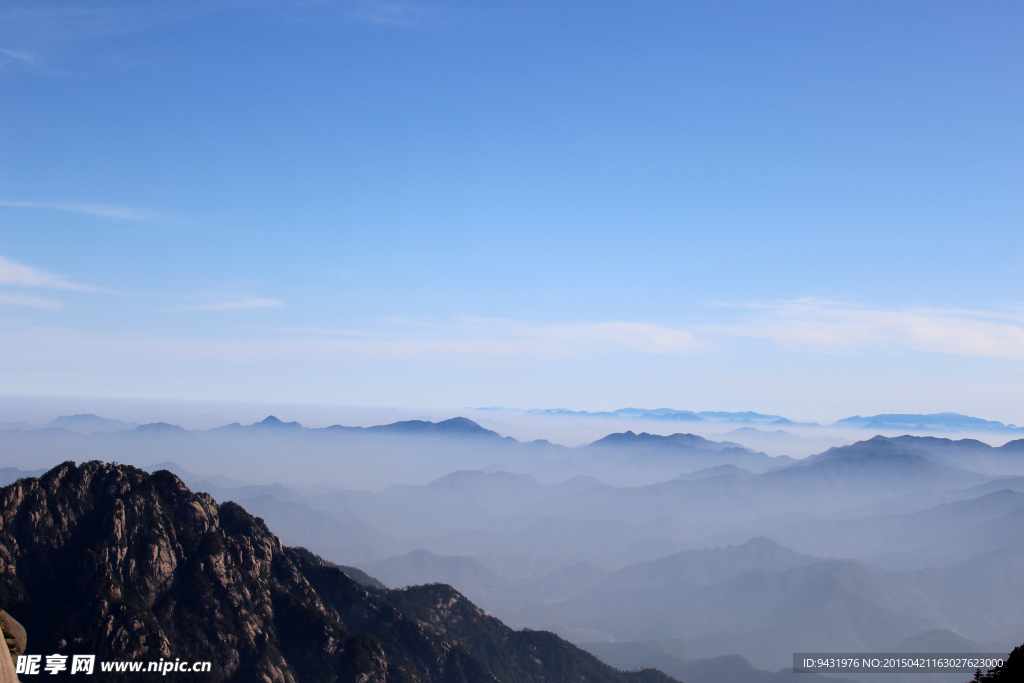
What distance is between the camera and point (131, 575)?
631 feet

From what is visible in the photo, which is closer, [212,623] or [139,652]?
[139,652]

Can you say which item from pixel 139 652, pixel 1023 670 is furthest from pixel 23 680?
pixel 1023 670

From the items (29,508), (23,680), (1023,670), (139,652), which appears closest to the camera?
(1023,670)

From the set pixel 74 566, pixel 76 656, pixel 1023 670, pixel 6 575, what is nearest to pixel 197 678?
pixel 76 656

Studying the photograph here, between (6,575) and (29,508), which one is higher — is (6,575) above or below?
below

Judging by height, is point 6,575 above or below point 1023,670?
below

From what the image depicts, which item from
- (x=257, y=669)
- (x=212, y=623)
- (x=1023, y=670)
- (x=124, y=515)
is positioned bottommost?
(x=257, y=669)

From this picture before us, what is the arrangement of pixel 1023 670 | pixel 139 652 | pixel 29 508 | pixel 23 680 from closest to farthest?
pixel 1023 670 < pixel 23 680 < pixel 139 652 < pixel 29 508

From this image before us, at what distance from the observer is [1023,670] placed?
44.4 m

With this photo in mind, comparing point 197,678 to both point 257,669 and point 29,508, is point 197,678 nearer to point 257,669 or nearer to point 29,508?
point 257,669

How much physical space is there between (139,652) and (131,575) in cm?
2545

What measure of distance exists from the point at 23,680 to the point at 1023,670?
8295 inches

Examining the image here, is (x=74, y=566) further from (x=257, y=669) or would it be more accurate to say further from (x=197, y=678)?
(x=257, y=669)

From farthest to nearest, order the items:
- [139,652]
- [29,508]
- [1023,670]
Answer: [29,508]
[139,652]
[1023,670]
